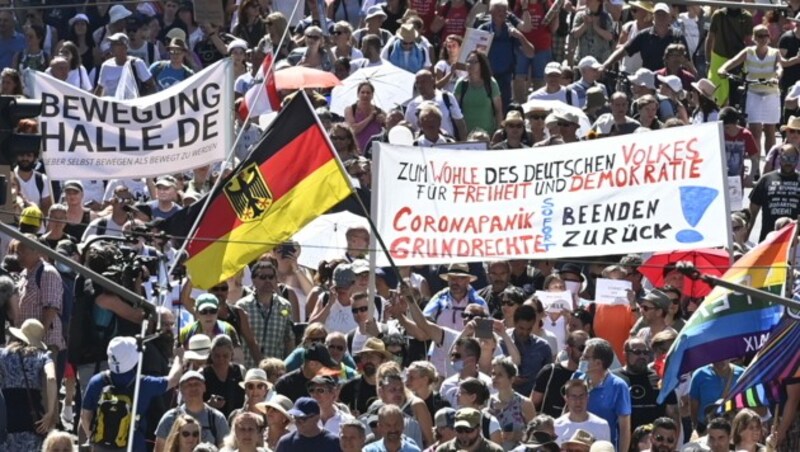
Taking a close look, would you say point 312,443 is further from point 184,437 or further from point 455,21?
point 455,21

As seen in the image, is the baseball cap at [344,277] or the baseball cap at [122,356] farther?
the baseball cap at [344,277]

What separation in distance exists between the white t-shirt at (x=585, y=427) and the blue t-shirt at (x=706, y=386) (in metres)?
1.00

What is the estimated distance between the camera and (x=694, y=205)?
57.9ft

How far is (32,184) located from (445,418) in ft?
23.3

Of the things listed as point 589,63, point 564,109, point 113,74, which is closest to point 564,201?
point 564,109

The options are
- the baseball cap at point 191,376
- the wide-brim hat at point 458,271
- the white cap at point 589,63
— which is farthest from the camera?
the white cap at point 589,63

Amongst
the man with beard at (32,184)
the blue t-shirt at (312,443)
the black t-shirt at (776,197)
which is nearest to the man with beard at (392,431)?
the blue t-shirt at (312,443)

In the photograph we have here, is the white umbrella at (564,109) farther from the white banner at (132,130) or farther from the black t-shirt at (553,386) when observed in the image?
the black t-shirt at (553,386)

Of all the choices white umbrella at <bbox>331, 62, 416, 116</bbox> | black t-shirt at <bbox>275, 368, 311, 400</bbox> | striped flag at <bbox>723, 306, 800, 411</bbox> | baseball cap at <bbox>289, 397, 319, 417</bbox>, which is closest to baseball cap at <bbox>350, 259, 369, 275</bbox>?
black t-shirt at <bbox>275, 368, 311, 400</bbox>

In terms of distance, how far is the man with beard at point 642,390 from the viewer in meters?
17.8

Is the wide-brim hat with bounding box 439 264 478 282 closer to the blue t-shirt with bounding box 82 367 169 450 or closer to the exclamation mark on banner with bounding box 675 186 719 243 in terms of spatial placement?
the exclamation mark on banner with bounding box 675 186 719 243

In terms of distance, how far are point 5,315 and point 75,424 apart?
97 centimetres

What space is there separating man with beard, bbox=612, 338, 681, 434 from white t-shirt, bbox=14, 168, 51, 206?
6618 millimetres

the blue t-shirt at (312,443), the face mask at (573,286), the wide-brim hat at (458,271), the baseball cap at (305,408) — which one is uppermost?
the wide-brim hat at (458,271)
